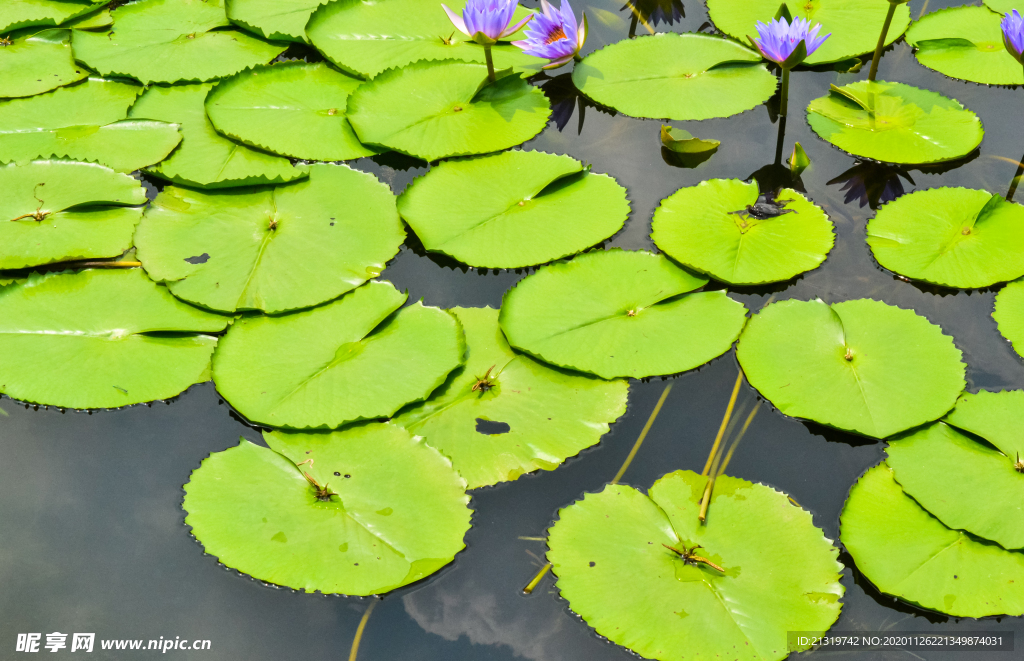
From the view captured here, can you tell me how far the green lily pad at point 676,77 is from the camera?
131 inches

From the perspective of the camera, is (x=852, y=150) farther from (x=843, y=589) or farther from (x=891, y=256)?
(x=843, y=589)

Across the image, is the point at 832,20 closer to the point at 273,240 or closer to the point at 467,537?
the point at 273,240

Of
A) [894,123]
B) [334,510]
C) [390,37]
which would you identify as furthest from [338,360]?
[894,123]

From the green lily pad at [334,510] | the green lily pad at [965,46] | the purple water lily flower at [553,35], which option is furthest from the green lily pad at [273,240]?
the green lily pad at [965,46]

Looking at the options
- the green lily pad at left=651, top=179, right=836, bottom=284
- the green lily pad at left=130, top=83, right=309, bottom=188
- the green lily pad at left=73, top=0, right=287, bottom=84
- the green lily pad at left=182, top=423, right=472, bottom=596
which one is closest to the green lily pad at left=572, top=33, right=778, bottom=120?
the green lily pad at left=651, top=179, right=836, bottom=284

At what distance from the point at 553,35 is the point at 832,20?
1.38 metres

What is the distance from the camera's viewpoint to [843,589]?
196 centimetres

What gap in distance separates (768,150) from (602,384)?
1469mm

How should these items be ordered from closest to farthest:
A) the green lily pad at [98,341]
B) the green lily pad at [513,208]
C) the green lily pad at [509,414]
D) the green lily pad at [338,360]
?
the green lily pad at [509,414], the green lily pad at [338,360], the green lily pad at [98,341], the green lily pad at [513,208]

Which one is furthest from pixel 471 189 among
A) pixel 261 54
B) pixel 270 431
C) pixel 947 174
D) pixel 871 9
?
pixel 871 9

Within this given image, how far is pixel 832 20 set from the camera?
3.67m

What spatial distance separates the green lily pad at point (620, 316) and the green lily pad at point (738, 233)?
3.6 inches

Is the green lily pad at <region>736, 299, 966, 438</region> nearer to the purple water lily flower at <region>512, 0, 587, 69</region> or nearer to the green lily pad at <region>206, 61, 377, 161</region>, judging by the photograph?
the purple water lily flower at <region>512, 0, 587, 69</region>

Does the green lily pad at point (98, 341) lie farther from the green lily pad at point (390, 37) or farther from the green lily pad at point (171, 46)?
the green lily pad at point (390, 37)
